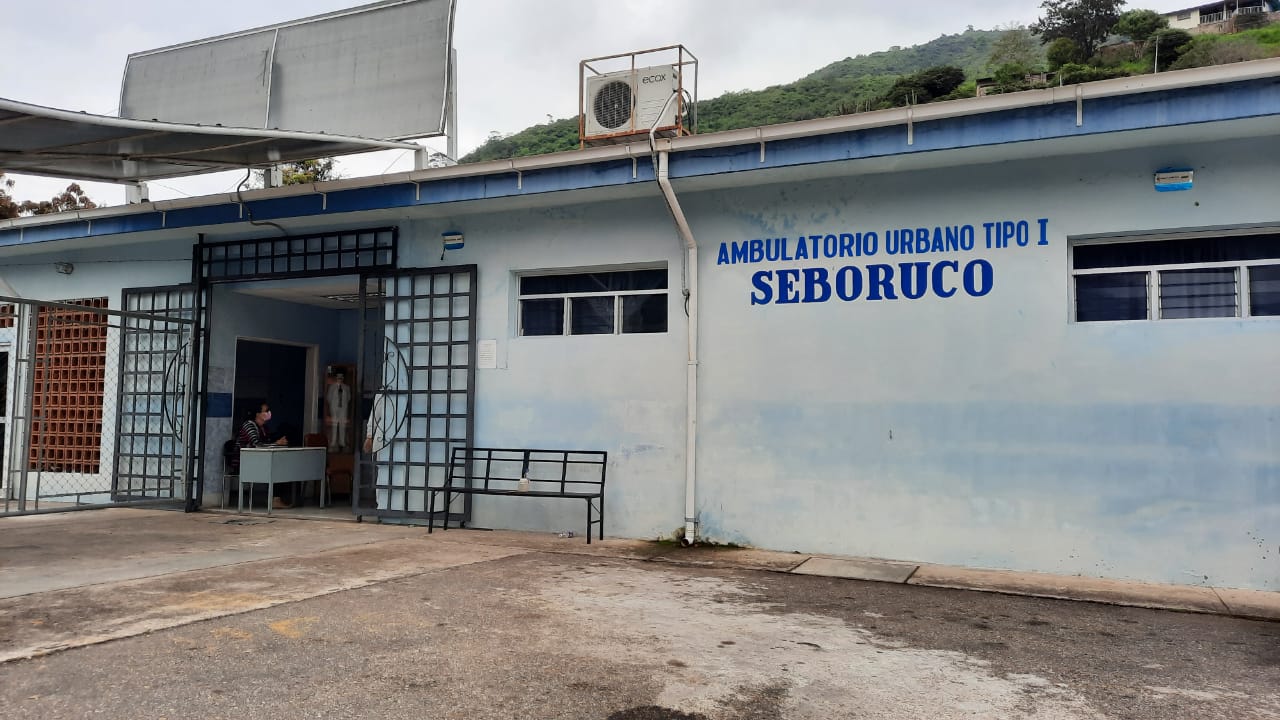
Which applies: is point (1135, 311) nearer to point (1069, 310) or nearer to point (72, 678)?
point (1069, 310)

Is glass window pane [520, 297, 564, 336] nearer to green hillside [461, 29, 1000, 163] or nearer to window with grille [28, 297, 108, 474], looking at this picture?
window with grille [28, 297, 108, 474]

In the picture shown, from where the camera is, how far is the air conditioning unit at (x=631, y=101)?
9.40 metres

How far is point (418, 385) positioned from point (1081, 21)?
7414cm

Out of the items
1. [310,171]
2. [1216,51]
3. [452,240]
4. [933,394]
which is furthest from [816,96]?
[933,394]

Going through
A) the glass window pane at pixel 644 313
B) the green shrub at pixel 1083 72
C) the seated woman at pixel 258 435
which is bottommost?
the seated woman at pixel 258 435

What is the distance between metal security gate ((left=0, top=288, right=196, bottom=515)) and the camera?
11.5m

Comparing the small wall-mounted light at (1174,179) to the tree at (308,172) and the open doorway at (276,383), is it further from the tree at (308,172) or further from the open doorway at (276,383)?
the tree at (308,172)

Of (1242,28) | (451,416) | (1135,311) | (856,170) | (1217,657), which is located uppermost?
(1242,28)

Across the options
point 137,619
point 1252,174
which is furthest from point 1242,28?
point 137,619

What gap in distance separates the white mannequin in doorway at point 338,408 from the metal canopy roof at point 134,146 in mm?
3673

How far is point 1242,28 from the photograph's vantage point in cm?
6838

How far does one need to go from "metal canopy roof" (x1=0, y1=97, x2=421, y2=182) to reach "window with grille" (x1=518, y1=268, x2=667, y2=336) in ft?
7.85

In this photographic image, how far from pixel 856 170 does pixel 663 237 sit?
2.04 metres

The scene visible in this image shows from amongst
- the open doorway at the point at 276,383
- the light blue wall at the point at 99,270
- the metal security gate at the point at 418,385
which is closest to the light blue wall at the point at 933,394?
the metal security gate at the point at 418,385
